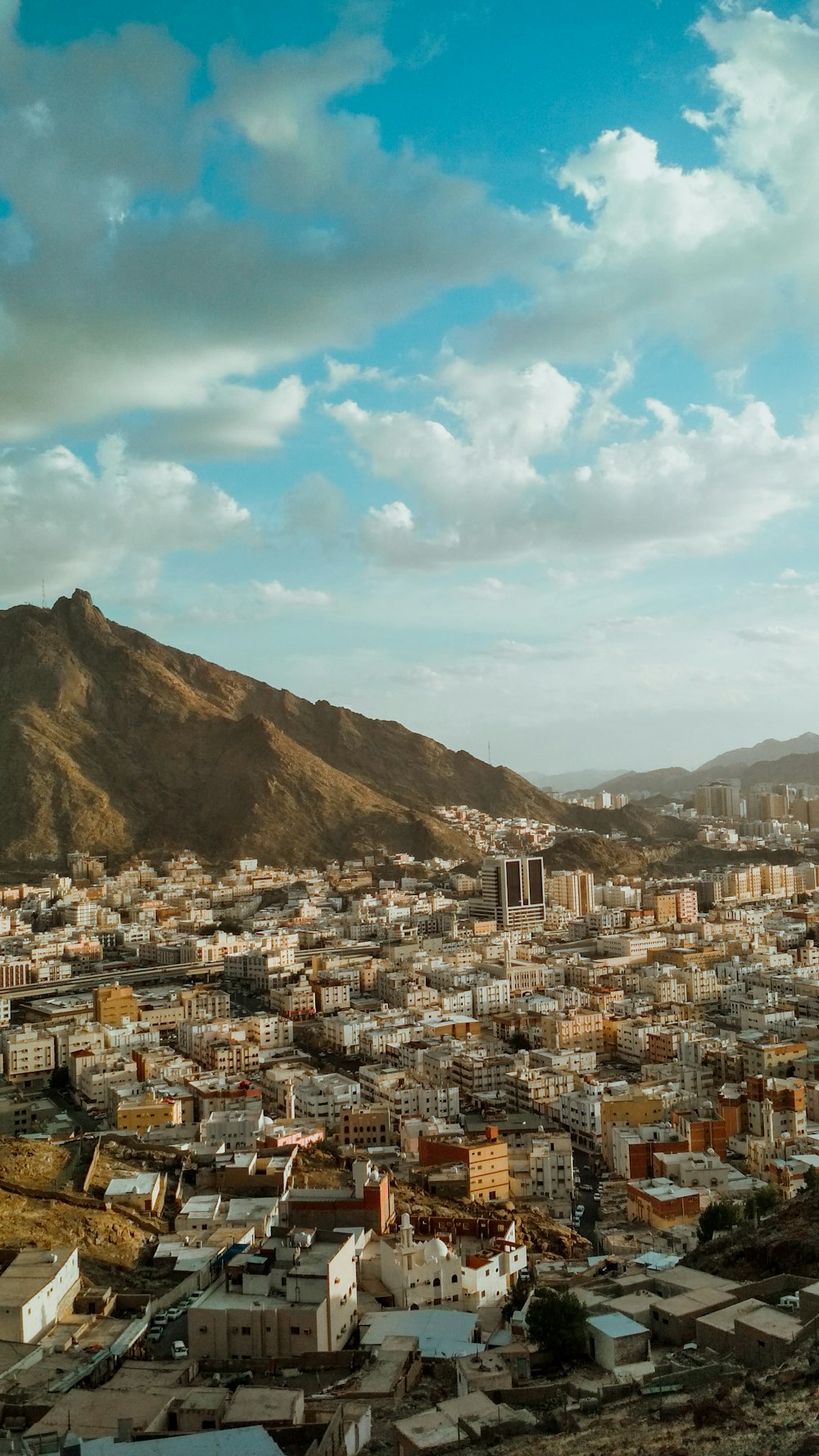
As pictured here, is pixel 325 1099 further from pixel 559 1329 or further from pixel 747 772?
pixel 747 772

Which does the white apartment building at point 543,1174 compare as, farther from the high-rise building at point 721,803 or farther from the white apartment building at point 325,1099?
the high-rise building at point 721,803

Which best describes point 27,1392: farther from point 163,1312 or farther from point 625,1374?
point 625,1374

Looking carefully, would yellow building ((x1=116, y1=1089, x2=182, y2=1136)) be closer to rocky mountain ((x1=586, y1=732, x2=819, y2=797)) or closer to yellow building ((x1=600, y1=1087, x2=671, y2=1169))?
yellow building ((x1=600, y1=1087, x2=671, y2=1169))

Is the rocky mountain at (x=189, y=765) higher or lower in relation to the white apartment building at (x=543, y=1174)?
higher

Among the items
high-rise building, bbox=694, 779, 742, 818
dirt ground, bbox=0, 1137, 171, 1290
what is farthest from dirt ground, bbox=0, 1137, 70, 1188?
high-rise building, bbox=694, 779, 742, 818

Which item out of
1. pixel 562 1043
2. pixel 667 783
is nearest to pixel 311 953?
pixel 562 1043

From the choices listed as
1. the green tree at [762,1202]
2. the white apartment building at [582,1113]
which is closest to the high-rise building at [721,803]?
the white apartment building at [582,1113]
